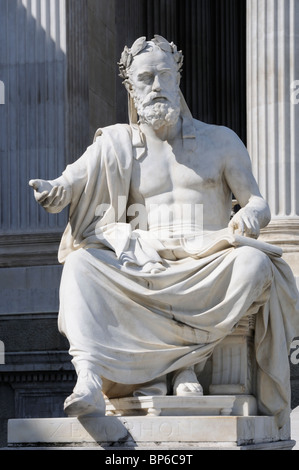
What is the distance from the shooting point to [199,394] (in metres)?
12.2

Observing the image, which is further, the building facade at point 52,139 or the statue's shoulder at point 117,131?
the building facade at point 52,139

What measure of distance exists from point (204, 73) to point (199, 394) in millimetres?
12662

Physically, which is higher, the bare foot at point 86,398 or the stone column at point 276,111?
the stone column at point 276,111

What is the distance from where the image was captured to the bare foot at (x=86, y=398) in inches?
450

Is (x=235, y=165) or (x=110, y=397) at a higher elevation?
(x=235, y=165)

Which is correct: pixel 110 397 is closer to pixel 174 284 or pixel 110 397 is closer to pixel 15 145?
pixel 174 284

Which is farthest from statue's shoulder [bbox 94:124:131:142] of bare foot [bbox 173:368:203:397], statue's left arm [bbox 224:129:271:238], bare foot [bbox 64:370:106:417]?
bare foot [bbox 64:370:106:417]

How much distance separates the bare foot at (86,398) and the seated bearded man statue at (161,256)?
11 mm

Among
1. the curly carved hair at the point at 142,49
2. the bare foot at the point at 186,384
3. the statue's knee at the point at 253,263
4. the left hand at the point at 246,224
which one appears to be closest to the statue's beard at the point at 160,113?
the curly carved hair at the point at 142,49

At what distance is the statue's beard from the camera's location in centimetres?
1312

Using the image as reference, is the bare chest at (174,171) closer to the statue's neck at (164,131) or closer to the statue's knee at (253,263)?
the statue's neck at (164,131)

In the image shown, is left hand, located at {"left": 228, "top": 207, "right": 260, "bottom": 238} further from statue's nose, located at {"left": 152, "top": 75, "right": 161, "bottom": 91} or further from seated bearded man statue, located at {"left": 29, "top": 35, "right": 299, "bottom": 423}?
statue's nose, located at {"left": 152, "top": 75, "right": 161, "bottom": 91}

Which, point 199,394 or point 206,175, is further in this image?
point 206,175

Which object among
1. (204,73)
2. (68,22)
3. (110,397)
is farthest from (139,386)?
(204,73)
